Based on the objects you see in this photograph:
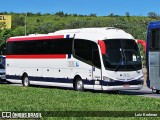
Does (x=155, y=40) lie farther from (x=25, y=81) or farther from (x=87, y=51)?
(x=25, y=81)

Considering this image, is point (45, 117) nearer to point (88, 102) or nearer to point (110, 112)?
point (110, 112)

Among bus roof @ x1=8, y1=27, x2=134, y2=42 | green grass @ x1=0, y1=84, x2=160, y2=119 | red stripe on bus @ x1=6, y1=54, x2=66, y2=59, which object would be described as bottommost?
green grass @ x1=0, y1=84, x2=160, y2=119

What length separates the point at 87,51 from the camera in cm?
2528

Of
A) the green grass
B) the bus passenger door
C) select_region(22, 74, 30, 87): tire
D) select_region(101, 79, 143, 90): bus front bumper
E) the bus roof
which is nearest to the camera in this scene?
the green grass

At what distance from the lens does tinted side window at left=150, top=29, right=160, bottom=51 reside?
22844 millimetres

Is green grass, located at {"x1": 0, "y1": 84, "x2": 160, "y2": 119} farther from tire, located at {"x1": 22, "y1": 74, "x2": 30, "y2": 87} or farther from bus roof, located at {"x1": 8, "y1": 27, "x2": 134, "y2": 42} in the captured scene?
tire, located at {"x1": 22, "y1": 74, "x2": 30, "y2": 87}

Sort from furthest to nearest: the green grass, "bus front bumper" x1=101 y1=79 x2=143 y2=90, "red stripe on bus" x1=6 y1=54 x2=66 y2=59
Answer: "red stripe on bus" x1=6 y1=54 x2=66 y2=59
"bus front bumper" x1=101 y1=79 x2=143 y2=90
the green grass

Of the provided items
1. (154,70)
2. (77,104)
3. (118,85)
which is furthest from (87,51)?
(77,104)

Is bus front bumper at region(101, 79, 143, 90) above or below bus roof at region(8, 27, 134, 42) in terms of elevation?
below

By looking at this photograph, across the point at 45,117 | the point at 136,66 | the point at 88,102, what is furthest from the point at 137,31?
the point at 45,117

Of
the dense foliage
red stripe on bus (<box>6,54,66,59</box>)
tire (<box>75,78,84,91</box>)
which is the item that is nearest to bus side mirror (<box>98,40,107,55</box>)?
tire (<box>75,78,84,91</box>)

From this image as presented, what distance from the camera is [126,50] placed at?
24500 mm

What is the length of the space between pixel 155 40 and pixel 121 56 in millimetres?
1948

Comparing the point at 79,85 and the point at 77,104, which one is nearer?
the point at 77,104
